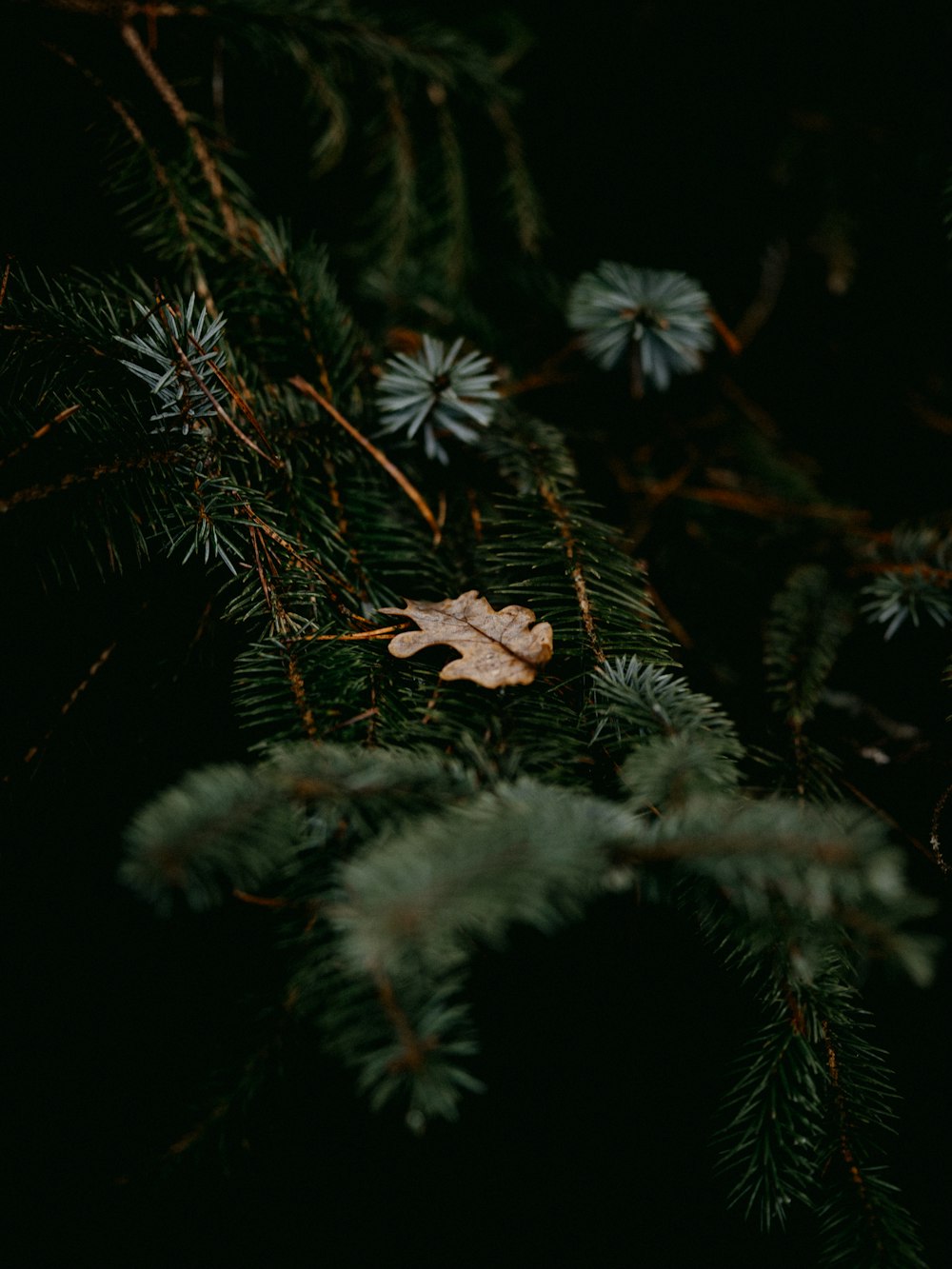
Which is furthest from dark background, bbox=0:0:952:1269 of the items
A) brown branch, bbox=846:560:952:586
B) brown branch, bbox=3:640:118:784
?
brown branch, bbox=846:560:952:586

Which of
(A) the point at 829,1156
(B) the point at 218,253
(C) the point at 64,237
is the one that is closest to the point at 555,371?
(B) the point at 218,253

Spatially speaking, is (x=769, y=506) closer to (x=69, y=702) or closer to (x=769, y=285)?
(x=769, y=285)

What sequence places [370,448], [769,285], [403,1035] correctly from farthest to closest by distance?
1. [769,285]
2. [370,448]
3. [403,1035]

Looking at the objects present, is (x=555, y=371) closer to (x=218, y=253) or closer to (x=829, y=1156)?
(x=218, y=253)

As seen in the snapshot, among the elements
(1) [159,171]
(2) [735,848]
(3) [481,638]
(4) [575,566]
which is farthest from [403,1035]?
(1) [159,171]

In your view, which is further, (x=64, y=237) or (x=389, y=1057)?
(x=64, y=237)

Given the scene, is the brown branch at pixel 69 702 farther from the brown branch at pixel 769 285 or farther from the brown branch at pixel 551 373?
the brown branch at pixel 769 285
